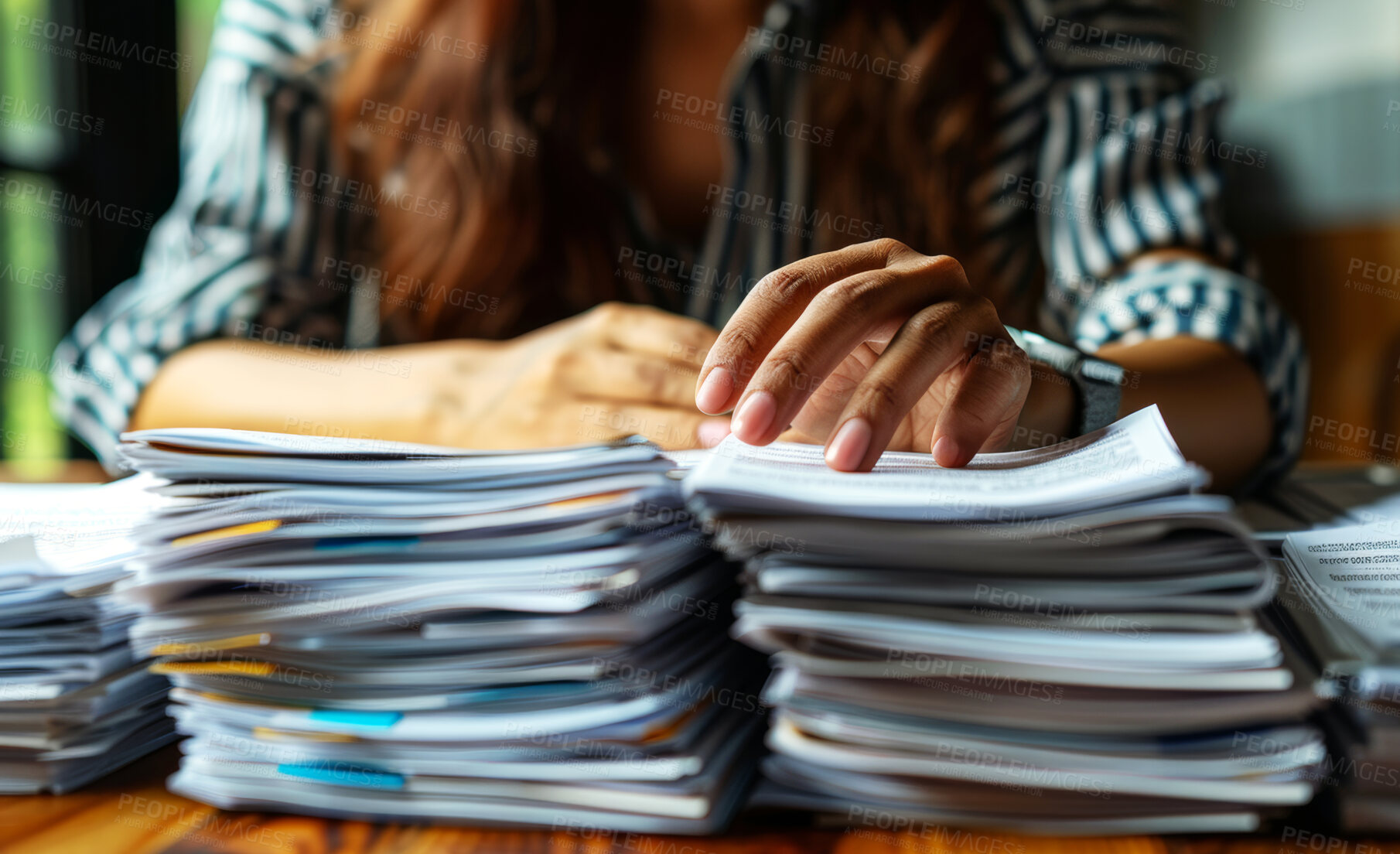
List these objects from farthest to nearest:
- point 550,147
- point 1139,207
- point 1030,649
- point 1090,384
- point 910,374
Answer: point 550,147, point 1139,207, point 1090,384, point 910,374, point 1030,649

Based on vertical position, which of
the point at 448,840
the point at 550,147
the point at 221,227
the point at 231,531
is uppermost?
the point at 550,147

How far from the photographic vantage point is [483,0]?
106 cm

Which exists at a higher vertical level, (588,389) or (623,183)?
(623,183)

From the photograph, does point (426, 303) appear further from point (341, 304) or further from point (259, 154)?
point (259, 154)

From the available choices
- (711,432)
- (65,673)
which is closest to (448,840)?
(65,673)

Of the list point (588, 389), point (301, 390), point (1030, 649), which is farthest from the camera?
point (301, 390)

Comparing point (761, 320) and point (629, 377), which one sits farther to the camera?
point (629, 377)

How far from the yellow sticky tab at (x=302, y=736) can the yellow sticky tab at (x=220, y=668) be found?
0.02 meters

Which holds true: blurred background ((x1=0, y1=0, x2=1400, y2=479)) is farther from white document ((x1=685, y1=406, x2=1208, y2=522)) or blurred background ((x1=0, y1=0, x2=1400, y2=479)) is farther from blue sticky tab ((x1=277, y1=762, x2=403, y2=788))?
white document ((x1=685, y1=406, x2=1208, y2=522))

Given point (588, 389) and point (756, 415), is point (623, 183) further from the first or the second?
point (756, 415)

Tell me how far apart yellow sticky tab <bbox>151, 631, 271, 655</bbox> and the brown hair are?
0.75m

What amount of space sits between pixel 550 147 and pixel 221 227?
417 millimetres

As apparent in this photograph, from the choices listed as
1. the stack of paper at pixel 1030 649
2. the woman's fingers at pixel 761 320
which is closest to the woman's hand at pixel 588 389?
the woman's fingers at pixel 761 320

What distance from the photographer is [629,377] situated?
2.08 feet
